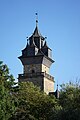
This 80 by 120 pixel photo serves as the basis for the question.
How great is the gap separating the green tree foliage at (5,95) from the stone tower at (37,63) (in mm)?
37886

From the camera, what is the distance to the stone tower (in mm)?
96875

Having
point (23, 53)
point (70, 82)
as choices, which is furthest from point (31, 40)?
point (70, 82)

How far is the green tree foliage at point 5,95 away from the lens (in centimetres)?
5077

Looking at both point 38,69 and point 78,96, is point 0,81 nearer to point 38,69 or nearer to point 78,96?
point 78,96

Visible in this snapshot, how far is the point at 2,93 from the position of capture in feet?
168

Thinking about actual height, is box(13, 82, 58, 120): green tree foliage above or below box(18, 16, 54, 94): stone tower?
below

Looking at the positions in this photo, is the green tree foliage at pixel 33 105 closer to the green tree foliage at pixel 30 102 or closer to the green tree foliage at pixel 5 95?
the green tree foliage at pixel 30 102

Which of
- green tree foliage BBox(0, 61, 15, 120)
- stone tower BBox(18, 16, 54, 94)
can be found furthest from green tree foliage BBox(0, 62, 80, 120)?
stone tower BBox(18, 16, 54, 94)

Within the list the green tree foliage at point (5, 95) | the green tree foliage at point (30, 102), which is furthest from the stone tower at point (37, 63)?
the green tree foliage at point (5, 95)

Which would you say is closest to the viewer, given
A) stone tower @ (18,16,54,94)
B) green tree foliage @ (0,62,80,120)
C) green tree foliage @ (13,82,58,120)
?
green tree foliage @ (0,62,80,120)

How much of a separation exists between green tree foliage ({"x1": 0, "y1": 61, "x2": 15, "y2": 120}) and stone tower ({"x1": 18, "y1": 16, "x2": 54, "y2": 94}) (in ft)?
124

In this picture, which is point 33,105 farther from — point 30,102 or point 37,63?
point 37,63

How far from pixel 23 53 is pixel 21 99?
37.8 meters

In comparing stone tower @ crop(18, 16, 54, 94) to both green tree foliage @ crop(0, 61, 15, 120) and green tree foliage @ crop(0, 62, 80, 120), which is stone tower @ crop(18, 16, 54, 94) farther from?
green tree foliage @ crop(0, 61, 15, 120)
